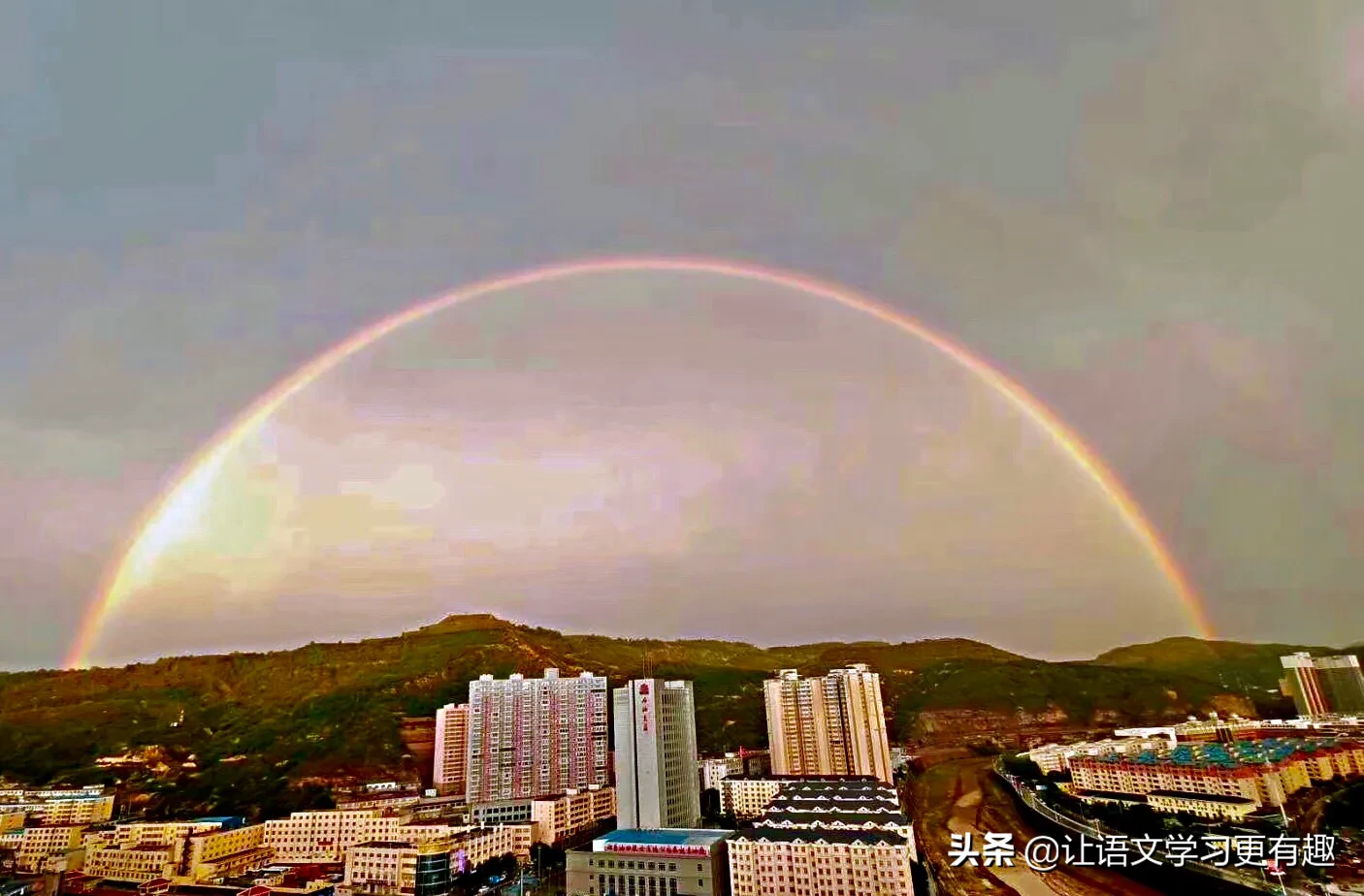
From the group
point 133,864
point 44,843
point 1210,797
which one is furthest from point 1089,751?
point 44,843

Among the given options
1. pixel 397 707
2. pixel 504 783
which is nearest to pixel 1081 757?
pixel 504 783

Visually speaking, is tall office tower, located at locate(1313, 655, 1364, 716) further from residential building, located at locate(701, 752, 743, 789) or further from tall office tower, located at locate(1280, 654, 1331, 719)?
residential building, located at locate(701, 752, 743, 789)

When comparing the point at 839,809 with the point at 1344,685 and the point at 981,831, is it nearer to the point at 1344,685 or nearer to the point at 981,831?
the point at 981,831

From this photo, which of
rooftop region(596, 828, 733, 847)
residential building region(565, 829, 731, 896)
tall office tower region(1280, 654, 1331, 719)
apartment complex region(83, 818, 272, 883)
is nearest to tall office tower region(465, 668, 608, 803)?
apartment complex region(83, 818, 272, 883)

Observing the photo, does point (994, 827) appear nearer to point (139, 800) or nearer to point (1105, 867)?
point (1105, 867)

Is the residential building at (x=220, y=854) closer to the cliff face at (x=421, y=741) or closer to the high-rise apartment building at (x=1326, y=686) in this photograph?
the cliff face at (x=421, y=741)

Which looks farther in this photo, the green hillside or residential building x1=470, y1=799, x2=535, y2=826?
the green hillside
